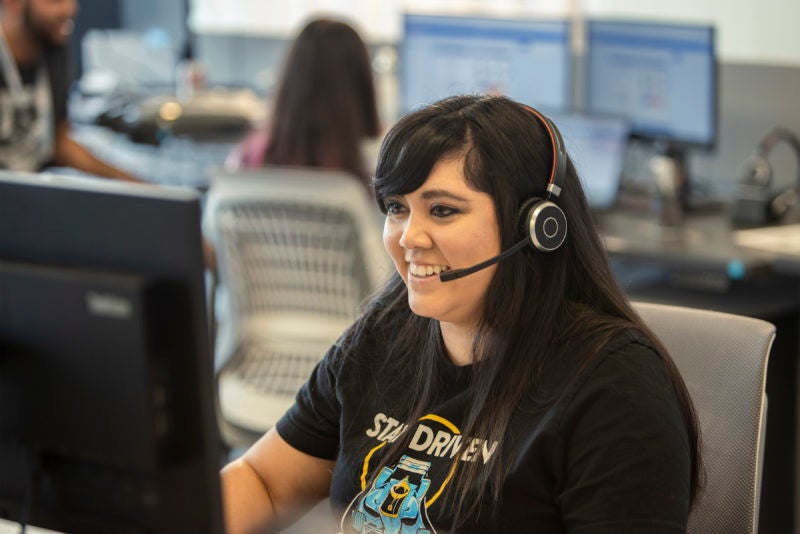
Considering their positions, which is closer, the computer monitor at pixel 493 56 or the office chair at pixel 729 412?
the office chair at pixel 729 412

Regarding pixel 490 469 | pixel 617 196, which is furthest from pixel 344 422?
pixel 617 196

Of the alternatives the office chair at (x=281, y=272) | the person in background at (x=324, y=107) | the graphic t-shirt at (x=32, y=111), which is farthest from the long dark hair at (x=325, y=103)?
the graphic t-shirt at (x=32, y=111)

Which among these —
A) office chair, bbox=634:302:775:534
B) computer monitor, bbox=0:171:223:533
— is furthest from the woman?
computer monitor, bbox=0:171:223:533

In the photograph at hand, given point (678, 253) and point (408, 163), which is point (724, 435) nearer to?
point (408, 163)

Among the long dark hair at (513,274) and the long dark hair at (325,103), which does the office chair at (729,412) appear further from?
the long dark hair at (325,103)

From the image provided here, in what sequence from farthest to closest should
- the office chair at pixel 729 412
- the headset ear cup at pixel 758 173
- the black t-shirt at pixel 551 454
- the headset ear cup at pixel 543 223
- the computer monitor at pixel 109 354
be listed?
the headset ear cup at pixel 758 173 → the office chair at pixel 729 412 → the headset ear cup at pixel 543 223 → the black t-shirt at pixel 551 454 → the computer monitor at pixel 109 354

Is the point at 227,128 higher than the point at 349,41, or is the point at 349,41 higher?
the point at 349,41

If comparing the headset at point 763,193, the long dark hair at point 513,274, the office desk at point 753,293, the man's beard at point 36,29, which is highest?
the man's beard at point 36,29

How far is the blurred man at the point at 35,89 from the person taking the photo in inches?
114

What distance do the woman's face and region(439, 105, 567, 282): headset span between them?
0.01 m

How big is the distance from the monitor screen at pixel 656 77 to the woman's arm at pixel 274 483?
1.92 m

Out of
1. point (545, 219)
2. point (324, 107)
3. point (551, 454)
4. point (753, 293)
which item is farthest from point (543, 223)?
point (753, 293)

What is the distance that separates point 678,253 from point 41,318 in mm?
2005

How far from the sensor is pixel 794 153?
10.3 feet
